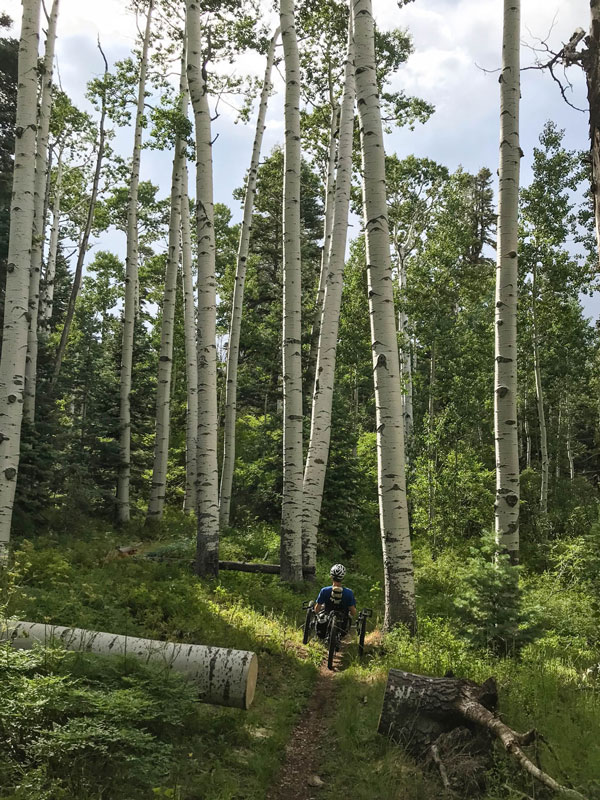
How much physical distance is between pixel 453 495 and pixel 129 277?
1273 cm

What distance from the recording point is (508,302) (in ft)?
29.7

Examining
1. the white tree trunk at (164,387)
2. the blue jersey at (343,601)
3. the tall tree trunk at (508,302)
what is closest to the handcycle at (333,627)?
the blue jersey at (343,601)

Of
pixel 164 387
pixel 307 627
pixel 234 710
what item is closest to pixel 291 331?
pixel 307 627

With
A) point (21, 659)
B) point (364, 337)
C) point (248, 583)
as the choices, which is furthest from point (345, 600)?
point (364, 337)

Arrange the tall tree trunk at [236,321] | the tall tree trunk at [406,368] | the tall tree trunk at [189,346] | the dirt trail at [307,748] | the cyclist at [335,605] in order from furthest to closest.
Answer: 1. the tall tree trunk at [406,368]
2. the tall tree trunk at [189,346]
3. the tall tree trunk at [236,321]
4. the cyclist at [335,605]
5. the dirt trail at [307,748]

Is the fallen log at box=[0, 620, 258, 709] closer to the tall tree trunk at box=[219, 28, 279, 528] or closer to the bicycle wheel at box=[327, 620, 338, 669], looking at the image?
the bicycle wheel at box=[327, 620, 338, 669]

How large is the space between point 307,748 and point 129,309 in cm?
1534

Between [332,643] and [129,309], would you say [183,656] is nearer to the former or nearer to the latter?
[332,643]

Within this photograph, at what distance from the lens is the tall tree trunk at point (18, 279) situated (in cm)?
856

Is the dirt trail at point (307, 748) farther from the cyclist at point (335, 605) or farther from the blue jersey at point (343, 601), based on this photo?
the blue jersey at point (343, 601)

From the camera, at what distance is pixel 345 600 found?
25.8 ft

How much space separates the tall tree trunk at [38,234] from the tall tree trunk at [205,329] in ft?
17.8

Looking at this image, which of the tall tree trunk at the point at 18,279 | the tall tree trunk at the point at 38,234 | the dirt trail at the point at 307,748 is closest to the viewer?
the dirt trail at the point at 307,748

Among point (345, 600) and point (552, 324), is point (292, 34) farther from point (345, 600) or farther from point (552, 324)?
point (552, 324)
